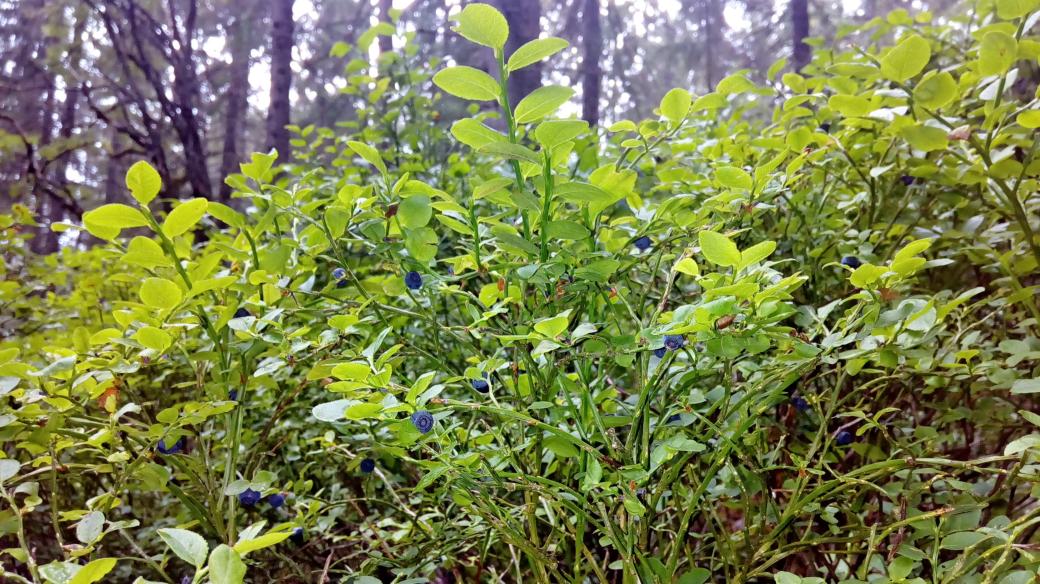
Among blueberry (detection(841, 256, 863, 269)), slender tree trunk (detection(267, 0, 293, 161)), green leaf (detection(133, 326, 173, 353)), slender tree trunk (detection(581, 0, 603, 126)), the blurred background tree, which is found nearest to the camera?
green leaf (detection(133, 326, 173, 353))

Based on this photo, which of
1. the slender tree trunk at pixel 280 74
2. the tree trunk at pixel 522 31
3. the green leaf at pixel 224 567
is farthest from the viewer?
the slender tree trunk at pixel 280 74

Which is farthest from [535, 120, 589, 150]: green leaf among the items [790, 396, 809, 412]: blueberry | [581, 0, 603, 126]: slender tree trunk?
[581, 0, 603, 126]: slender tree trunk

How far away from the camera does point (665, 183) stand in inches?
46.6

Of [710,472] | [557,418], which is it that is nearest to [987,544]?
[710,472]

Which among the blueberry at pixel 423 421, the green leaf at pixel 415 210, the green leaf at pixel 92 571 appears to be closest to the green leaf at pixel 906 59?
the green leaf at pixel 415 210

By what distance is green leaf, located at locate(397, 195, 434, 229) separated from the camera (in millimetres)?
816

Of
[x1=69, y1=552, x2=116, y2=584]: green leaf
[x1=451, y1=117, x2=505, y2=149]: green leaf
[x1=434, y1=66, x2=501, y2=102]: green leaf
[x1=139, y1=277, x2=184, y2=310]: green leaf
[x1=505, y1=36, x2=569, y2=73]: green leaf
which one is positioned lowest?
[x1=69, y1=552, x2=116, y2=584]: green leaf

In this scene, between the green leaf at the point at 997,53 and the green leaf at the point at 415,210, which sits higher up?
the green leaf at the point at 997,53

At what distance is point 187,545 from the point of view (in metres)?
0.58

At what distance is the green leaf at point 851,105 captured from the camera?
95 centimetres

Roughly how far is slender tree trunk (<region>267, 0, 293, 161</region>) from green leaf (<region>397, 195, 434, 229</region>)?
13.0 ft

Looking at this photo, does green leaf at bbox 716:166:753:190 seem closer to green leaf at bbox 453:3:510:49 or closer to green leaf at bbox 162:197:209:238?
green leaf at bbox 453:3:510:49

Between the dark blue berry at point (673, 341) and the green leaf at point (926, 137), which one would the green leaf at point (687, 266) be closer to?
the dark blue berry at point (673, 341)

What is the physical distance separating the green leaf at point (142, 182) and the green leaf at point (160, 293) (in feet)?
0.35
